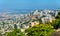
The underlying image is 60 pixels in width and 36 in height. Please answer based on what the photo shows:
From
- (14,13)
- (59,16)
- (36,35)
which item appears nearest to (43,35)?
(36,35)

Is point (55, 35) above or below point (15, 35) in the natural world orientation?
above

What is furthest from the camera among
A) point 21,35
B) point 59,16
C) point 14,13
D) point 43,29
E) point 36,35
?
point 14,13

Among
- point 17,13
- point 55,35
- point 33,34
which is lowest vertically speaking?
point 17,13

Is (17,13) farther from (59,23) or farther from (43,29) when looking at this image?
(43,29)

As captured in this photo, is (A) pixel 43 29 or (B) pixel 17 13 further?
(B) pixel 17 13

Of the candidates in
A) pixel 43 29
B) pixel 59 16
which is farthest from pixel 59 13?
A: pixel 43 29

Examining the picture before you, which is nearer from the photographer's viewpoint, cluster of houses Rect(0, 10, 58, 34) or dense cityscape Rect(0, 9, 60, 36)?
dense cityscape Rect(0, 9, 60, 36)

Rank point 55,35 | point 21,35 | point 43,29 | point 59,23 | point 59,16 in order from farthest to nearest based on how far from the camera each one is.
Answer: point 59,16 < point 59,23 < point 43,29 < point 21,35 < point 55,35

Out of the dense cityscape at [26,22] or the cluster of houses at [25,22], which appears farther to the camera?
the cluster of houses at [25,22]

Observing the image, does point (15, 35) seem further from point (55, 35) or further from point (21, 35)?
point (55, 35)
